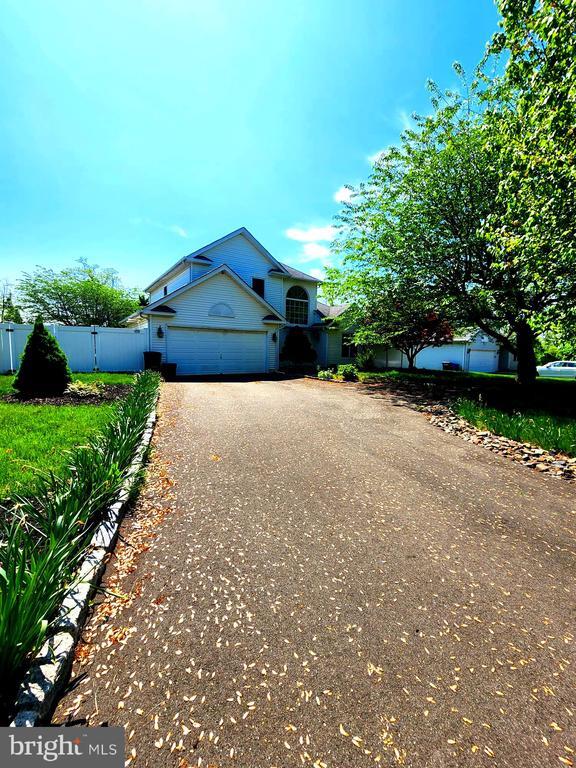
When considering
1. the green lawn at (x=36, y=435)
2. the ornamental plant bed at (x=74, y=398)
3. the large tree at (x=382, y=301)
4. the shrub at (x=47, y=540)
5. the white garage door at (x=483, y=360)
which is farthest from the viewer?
the white garage door at (x=483, y=360)

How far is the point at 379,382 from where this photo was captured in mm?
15500

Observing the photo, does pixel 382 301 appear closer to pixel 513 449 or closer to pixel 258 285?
pixel 513 449

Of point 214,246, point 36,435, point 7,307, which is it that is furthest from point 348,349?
point 7,307

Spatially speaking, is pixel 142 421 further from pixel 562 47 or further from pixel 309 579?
pixel 562 47

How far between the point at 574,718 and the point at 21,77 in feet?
44.0

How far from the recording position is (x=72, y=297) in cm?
3406

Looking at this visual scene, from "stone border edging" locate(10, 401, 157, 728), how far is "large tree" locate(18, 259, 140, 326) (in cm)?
3666

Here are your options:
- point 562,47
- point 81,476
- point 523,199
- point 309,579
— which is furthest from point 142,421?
point 562,47

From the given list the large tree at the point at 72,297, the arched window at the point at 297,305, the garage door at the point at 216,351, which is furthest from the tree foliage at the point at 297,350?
the large tree at the point at 72,297

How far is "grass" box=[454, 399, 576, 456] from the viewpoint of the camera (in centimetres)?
534

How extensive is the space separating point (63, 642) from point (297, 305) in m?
23.4

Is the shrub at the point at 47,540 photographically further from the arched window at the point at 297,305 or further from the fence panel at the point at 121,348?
the arched window at the point at 297,305

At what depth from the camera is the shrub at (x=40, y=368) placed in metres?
8.34

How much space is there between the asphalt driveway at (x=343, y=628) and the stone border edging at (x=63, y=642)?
0.10 meters
